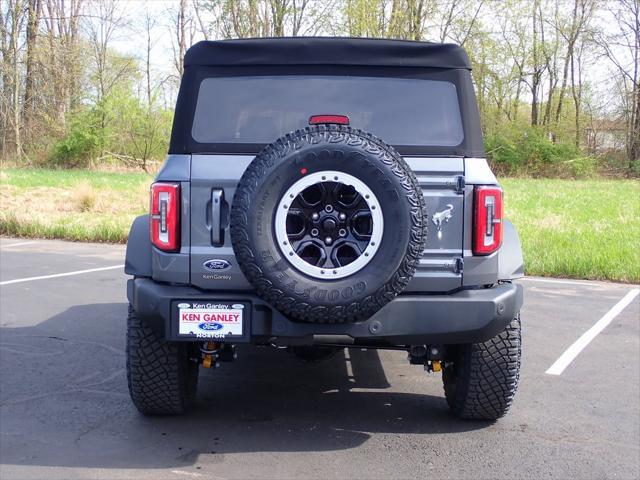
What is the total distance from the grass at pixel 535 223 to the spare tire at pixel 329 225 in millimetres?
7261

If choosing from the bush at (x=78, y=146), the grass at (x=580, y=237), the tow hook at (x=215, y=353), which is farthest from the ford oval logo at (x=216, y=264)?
the bush at (x=78, y=146)

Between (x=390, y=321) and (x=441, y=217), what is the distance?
0.59 m

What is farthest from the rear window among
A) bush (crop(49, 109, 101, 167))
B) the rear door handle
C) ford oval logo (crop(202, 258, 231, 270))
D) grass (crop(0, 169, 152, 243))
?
bush (crop(49, 109, 101, 167))

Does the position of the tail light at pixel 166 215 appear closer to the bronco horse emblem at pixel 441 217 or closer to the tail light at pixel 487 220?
the bronco horse emblem at pixel 441 217

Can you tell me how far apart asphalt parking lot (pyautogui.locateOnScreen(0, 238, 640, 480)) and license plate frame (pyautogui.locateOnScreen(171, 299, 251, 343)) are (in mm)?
612

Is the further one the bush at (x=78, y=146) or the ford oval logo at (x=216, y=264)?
the bush at (x=78, y=146)

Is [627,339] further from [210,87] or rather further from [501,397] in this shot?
[210,87]

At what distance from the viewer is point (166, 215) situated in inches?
148

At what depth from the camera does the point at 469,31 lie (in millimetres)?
48250

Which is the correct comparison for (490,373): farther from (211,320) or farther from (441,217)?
(211,320)

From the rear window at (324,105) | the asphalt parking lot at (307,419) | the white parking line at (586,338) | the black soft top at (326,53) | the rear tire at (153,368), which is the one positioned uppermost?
the black soft top at (326,53)

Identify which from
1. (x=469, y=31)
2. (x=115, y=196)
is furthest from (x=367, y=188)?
(x=469, y=31)

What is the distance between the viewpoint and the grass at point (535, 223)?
10242 millimetres

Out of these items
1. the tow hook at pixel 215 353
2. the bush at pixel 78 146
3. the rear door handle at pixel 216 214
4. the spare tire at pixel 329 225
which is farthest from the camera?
the bush at pixel 78 146
